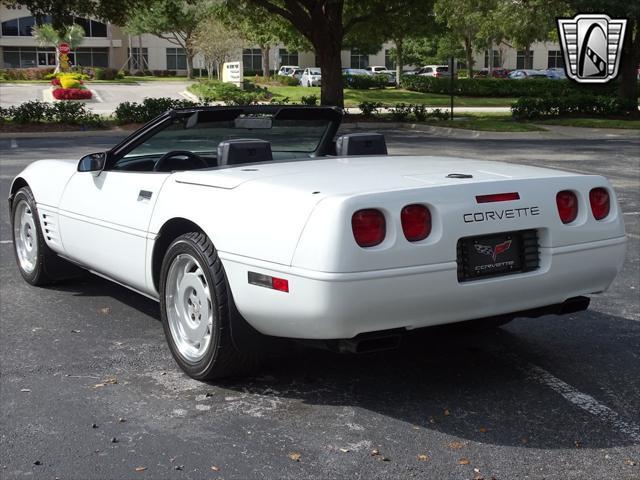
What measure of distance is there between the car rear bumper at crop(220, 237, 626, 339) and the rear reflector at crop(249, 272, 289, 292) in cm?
2

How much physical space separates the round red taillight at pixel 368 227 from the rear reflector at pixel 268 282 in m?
0.39

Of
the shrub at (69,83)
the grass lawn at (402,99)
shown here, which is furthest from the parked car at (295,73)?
the shrub at (69,83)

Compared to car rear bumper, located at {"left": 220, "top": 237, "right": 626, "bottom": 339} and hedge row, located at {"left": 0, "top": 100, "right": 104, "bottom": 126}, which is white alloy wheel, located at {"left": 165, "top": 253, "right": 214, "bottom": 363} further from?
hedge row, located at {"left": 0, "top": 100, "right": 104, "bottom": 126}

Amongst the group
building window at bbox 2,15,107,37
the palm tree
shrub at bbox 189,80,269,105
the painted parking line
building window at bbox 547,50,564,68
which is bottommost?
the painted parking line

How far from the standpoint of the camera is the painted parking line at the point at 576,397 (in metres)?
4.06

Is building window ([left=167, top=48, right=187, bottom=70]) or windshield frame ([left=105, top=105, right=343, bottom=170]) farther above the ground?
building window ([left=167, top=48, right=187, bottom=70])

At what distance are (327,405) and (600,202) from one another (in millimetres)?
1824

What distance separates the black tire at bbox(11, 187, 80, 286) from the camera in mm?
6461

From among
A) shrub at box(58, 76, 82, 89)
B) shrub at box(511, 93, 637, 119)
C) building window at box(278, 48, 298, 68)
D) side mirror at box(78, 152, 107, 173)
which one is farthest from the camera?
building window at box(278, 48, 298, 68)

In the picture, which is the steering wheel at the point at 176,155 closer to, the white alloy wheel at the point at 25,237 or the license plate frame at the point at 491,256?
the white alloy wheel at the point at 25,237

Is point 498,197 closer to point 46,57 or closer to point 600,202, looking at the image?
point 600,202

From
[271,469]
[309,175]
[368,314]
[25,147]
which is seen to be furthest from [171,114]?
[25,147]

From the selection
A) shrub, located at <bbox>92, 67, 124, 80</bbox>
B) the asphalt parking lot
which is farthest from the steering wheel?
shrub, located at <bbox>92, 67, 124, 80</bbox>

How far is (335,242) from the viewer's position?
12.7ft
